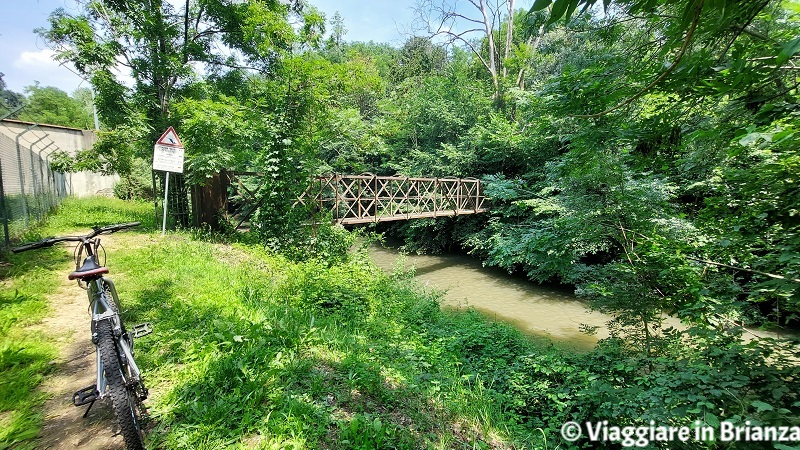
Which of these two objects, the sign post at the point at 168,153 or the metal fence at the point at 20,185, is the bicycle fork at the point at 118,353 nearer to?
the metal fence at the point at 20,185

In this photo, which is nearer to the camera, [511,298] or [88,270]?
[88,270]

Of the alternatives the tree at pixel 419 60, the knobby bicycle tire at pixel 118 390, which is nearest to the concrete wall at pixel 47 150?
the knobby bicycle tire at pixel 118 390

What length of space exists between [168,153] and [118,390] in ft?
18.8

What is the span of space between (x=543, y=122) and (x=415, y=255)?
35.1 feet

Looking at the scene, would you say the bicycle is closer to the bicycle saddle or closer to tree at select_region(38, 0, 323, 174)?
the bicycle saddle

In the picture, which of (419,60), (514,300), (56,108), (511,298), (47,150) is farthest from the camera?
(56,108)

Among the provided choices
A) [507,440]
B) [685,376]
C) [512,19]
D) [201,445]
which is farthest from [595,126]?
[512,19]

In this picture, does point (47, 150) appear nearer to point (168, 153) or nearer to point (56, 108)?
point (168, 153)

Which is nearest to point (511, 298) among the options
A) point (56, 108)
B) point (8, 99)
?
point (8, 99)

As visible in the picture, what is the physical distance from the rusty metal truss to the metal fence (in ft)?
13.9

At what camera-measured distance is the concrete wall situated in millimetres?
5652

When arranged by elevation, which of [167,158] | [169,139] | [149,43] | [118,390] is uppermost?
[149,43]

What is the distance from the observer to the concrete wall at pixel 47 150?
565 cm

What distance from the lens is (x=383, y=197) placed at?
9953 mm
